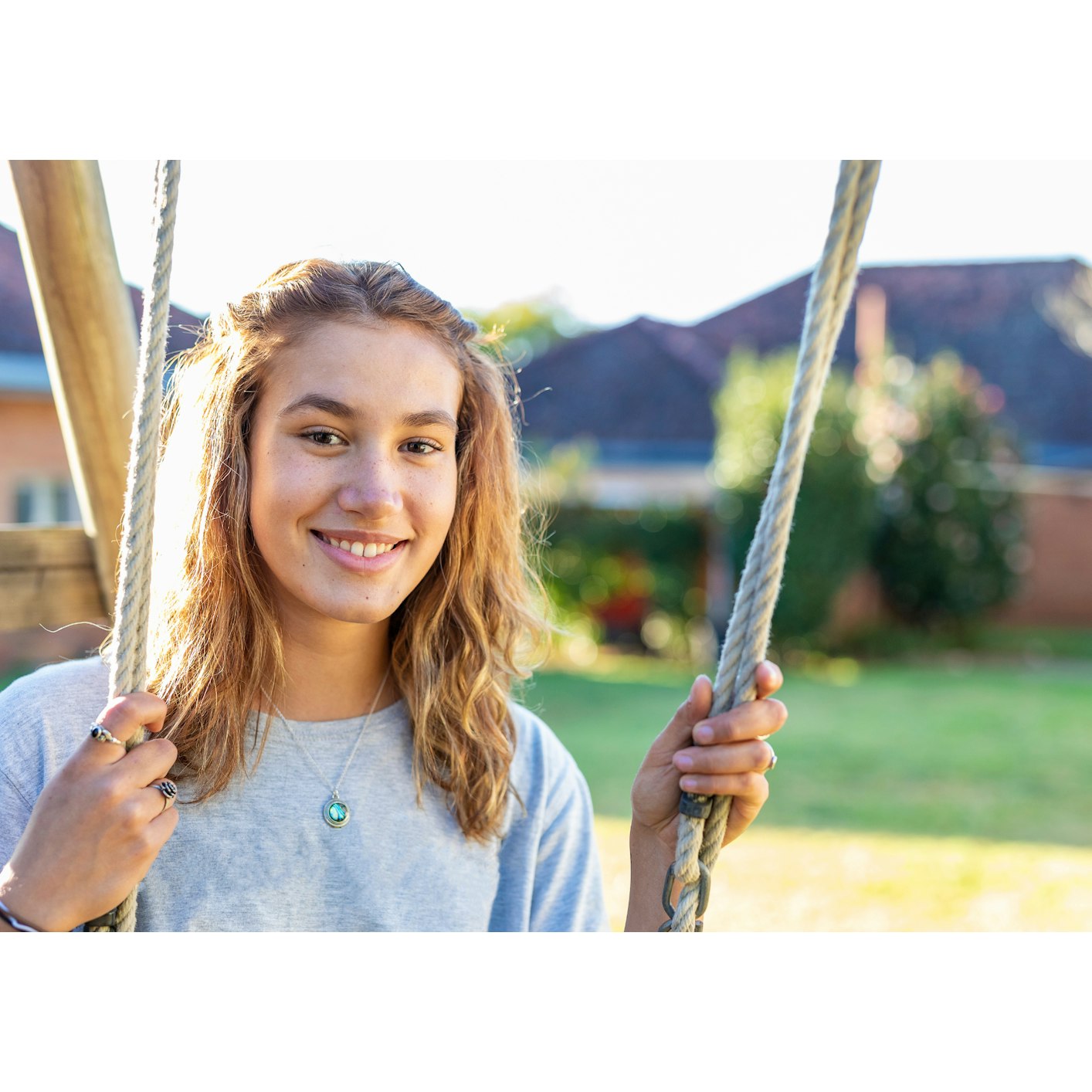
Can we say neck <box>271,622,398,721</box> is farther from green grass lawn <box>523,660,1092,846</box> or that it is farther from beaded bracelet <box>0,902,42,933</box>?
green grass lawn <box>523,660,1092,846</box>

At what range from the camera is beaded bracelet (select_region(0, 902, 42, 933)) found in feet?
4.01

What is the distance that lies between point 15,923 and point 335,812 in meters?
0.47

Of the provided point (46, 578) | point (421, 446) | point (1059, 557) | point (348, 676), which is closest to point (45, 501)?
point (46, 578)

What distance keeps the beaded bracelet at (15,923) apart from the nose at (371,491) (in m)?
0.59

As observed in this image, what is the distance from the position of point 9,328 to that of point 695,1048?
8.67 metres

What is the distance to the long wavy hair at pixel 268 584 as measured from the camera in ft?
5.15

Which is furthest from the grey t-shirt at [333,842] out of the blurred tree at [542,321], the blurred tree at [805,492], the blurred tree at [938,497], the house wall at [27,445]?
the blurred tree at [542,321]

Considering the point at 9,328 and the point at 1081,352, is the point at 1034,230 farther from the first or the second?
the point at 1081,352

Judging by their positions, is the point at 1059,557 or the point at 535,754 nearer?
the point at 535,754

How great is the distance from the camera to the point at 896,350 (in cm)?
1788

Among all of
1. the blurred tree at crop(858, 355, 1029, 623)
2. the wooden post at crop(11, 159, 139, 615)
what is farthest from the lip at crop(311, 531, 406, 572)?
the blurred tree at crop(858, 355, 1029, 623)

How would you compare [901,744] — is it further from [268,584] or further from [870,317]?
[870,317]

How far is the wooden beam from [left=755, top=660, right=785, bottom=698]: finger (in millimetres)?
1226

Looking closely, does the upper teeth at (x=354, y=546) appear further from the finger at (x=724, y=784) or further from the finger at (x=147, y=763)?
the finger at (x=724, y=784)
